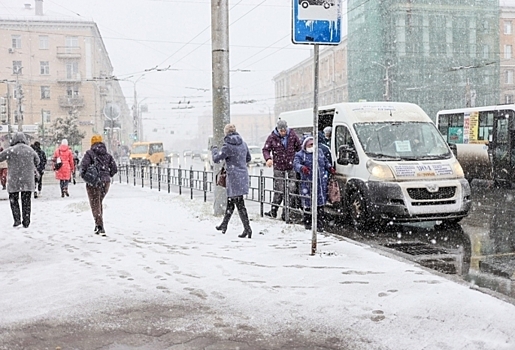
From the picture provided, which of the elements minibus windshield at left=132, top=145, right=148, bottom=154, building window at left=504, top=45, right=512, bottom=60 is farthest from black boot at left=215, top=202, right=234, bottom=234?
Result: building window at left=504, top=45, right=512, bottom=60

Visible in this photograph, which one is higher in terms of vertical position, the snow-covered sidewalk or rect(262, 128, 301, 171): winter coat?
rect(262, 128, 301, 171): winter coat

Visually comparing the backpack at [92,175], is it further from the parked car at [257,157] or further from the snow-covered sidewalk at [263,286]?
the parked car at [257,157]

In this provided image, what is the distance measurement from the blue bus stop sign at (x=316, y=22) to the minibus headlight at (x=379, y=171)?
10.9ft

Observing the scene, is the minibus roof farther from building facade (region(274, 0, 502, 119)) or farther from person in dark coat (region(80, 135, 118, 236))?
building facade (region(274, 0, 502, 119))

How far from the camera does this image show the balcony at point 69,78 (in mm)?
71125

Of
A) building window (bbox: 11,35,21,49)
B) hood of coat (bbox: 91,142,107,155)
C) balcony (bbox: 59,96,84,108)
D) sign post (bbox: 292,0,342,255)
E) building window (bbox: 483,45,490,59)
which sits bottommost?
hood of coat (bbox: 91,142,107,155)

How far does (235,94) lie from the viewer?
62312 millimetres

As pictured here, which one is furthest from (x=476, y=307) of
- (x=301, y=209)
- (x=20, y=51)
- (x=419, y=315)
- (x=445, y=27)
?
(x=20, y=51)

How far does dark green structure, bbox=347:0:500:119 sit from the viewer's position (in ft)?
163

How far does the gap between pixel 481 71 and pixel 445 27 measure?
190 inches

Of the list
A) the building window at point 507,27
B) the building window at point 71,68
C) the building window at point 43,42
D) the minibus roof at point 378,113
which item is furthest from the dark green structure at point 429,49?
the minibus roof at point 378,113

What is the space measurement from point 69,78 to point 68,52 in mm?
2950

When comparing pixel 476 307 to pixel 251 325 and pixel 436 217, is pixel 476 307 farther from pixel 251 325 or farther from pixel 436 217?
pixel 436 217

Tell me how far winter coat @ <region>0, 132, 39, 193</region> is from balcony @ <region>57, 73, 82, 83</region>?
6286cm
